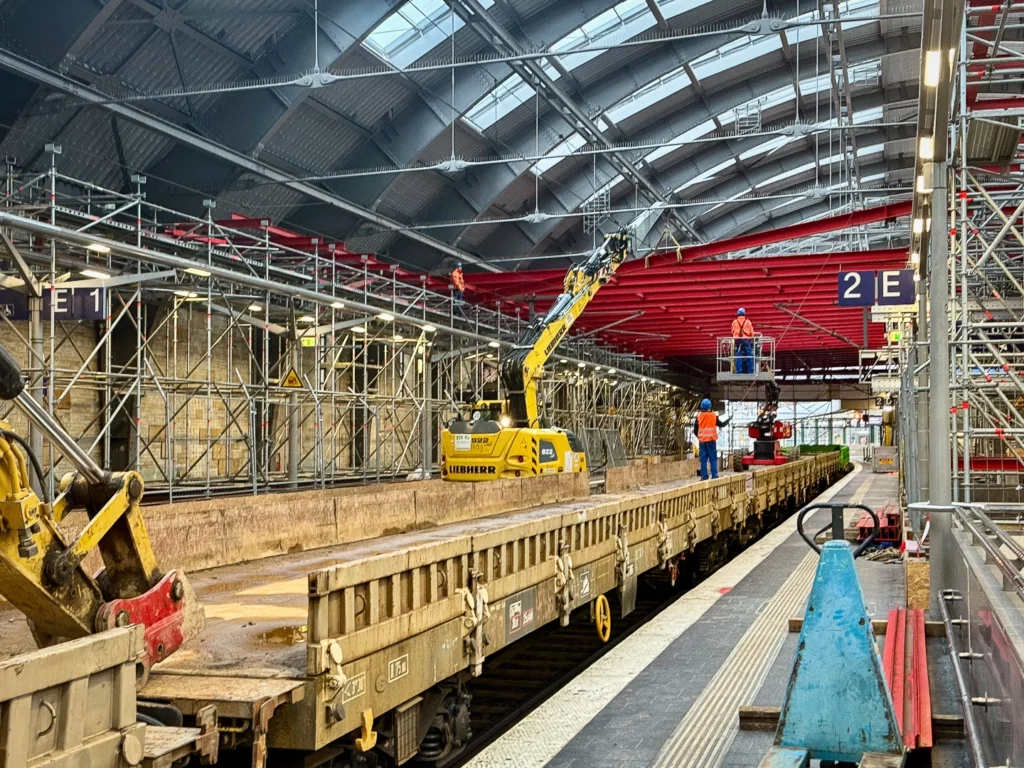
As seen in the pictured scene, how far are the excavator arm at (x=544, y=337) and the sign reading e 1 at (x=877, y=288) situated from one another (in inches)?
229

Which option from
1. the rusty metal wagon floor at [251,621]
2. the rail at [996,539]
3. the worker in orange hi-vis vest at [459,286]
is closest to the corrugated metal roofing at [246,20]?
the worker in orange hi-vis vest at [459,286]

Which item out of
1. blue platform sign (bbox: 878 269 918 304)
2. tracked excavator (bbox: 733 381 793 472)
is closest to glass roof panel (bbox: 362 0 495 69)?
blue platform sign (bbox: 878 269 918 304)

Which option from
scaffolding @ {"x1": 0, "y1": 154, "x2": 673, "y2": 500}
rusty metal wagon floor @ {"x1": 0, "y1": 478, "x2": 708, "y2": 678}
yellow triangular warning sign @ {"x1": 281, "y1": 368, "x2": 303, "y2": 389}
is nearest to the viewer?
rusty metal wagon floor @ {"x1": 0, "y1": 478, "x2": 708, "y2": 678}

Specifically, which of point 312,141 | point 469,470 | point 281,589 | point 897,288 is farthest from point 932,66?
point 312,141

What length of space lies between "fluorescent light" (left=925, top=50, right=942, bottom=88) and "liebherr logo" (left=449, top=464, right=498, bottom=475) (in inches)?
415

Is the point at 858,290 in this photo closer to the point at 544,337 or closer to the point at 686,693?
the point at 544,337

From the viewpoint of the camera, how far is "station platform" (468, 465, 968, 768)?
6312mm

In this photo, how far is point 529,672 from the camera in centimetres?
1016

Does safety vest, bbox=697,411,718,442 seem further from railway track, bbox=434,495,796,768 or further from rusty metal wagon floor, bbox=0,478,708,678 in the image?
rusty metal wagon floor, bbox=0,478,708,678

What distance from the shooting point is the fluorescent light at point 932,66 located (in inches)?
335

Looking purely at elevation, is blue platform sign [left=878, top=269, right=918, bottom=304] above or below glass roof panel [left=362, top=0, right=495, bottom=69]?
below

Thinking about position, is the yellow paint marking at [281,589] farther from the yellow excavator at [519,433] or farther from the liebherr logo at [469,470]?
the liebherr logo at [469,470]

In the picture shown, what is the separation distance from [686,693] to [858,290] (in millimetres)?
11420

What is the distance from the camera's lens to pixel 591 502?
1565 cm
